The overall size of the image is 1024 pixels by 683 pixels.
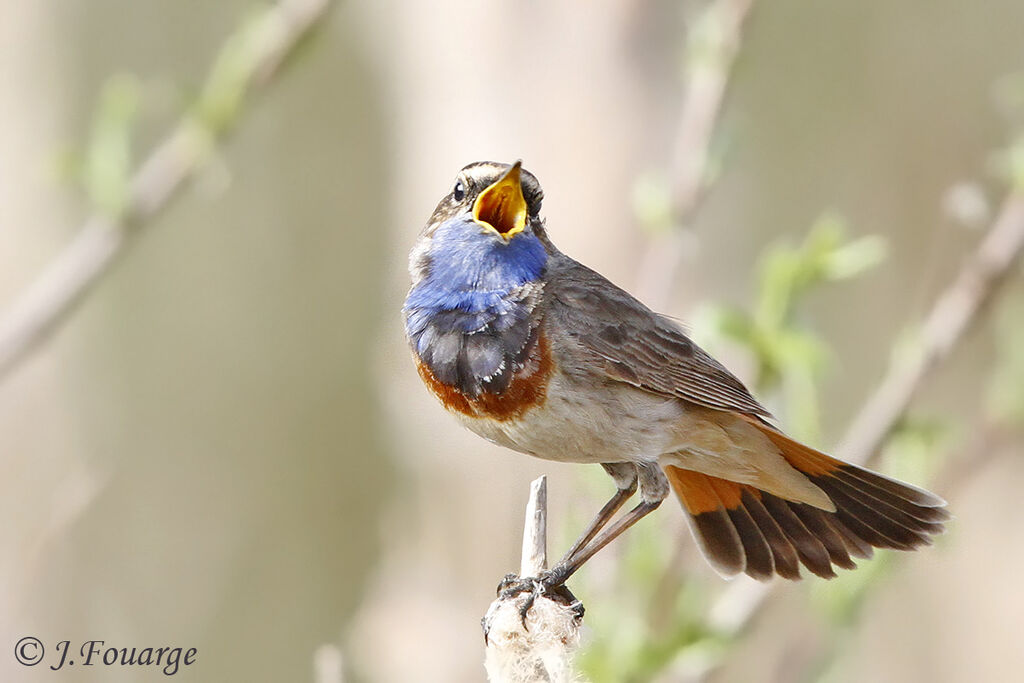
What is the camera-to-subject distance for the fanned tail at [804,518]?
3438 millimetres

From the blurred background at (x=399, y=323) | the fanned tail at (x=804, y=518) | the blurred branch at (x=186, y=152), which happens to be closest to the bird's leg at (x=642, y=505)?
the fanned tail at (x=804, y=518)

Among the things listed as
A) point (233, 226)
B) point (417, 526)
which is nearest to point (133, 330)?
point (233, 226)

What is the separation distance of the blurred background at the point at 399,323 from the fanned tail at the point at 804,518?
0.38m

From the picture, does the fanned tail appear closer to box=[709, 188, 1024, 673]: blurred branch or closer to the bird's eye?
box=[709, 188, 1024, 673]: blurred branch

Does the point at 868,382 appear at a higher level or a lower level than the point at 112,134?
higher

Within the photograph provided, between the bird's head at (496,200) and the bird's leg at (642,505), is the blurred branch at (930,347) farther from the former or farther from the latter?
the bird's head at (496,200)

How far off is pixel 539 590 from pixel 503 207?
94cm

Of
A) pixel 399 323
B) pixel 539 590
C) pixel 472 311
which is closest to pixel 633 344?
pixel 472 311

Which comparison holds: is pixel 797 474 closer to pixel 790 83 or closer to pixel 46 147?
pixel 46 147

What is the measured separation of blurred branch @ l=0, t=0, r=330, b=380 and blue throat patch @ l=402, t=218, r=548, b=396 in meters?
1.60

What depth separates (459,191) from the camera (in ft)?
10.5

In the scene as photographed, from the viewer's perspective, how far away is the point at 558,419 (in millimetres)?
3078

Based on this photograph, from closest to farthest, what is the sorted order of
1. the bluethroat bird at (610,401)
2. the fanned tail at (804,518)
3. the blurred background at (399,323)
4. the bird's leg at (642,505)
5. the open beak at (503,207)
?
the open beak at (503,207) < the bluethroat bird at (610,401) < the fanned tail at (804,518) < the bird's leg at (642,505) < the blurred background at (399,323)

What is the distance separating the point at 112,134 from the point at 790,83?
4.77 meters
